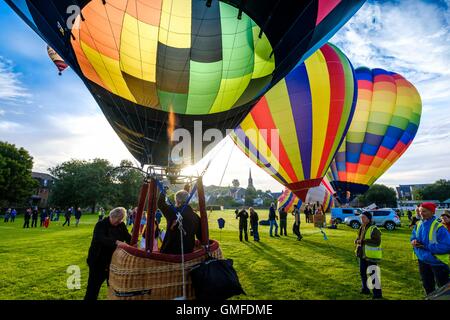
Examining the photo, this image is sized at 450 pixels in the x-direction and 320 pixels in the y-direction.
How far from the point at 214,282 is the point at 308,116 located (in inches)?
381

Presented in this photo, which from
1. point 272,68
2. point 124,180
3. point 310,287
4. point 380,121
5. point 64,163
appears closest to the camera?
point 272,68

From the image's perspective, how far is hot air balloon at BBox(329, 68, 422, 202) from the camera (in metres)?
14.9

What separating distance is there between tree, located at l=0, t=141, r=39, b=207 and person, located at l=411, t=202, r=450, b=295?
158ft

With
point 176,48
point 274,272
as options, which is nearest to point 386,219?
point 274,272

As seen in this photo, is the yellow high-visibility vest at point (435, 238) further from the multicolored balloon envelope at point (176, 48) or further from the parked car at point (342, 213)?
the parked car at point (342, 213)

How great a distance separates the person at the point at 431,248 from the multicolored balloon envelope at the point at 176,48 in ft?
11.1

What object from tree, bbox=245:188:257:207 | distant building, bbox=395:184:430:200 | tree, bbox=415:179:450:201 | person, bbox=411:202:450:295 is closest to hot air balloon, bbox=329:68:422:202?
person, bbox=411:202:450:295

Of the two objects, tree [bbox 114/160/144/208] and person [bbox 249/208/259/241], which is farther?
tree [bbox 114/160/144/208]

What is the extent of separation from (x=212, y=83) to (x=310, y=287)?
4370 mm

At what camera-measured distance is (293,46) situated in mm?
4465

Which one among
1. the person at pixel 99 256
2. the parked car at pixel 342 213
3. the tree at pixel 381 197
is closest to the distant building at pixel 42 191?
the parked car at pixel 342 213

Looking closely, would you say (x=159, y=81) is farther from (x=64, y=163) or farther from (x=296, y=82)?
(x=64, y=163)

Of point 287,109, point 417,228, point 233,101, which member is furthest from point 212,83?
point 287,109

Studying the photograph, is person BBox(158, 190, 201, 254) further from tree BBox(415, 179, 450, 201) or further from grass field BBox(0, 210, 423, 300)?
tree BBox(415, 179, 450, 201)
